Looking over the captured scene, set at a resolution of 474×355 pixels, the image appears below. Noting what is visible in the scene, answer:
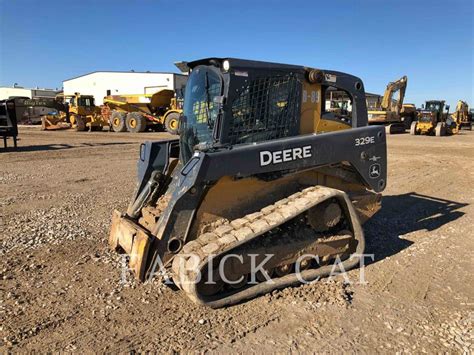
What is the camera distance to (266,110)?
425 cm

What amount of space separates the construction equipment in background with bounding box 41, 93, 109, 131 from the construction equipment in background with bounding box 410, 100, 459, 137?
72.2 ft

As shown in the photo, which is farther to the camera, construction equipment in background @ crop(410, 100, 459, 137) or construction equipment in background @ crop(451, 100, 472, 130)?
construction equipment in background @ crop(451, 100, 472, 130)

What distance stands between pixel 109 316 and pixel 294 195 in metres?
2.11

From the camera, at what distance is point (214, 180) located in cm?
363

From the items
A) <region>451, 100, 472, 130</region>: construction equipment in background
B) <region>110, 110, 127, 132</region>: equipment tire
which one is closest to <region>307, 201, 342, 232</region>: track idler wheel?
<region>110, 110, 127, 132</region>: equipment tire

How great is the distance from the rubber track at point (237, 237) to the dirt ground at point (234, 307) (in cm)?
13

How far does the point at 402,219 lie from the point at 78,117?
25.8 metres

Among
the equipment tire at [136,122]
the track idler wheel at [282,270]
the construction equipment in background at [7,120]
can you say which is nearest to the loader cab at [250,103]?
the track idler wheel at [282,270]

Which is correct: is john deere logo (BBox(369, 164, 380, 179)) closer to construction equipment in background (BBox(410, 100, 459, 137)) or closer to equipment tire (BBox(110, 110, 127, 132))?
equipment tire (BBox(110, 110, 127, 132))

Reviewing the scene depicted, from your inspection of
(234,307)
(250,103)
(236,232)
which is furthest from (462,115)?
(234,307)

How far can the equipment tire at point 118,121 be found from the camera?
26188 mm

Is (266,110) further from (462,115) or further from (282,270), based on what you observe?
(462,115)

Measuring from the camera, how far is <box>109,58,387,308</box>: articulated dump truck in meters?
3.56

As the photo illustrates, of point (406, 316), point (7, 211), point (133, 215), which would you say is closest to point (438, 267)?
point (406, 316)
